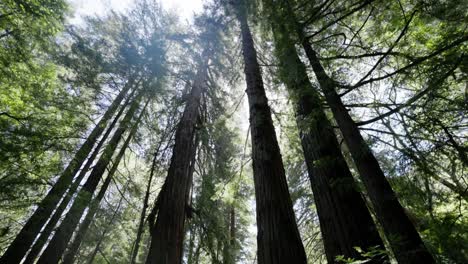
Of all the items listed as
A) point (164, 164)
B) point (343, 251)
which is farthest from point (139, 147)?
point (343, 251)

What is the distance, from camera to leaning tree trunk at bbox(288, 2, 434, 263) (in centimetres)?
164

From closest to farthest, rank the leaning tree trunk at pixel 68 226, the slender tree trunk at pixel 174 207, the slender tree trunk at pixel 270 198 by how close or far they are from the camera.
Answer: the slender tree trunk at pixel 270 198 → the slender tree trunk at pixel 174 207 → the leaning tree trunk at pixel 68 226

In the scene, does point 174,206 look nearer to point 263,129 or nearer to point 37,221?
point 263,129

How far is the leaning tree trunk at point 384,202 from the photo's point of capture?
164cm

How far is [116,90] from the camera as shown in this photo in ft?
28.0

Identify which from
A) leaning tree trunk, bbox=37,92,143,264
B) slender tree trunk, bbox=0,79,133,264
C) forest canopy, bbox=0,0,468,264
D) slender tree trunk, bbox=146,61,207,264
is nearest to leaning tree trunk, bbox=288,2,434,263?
forest canopy, bbox=0,0,468,264

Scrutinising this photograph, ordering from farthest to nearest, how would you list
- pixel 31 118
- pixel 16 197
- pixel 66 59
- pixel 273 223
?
pixel 66 59 < pixel 31 118 < pixel 16 197 < pixel 273 223

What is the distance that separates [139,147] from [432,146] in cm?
793

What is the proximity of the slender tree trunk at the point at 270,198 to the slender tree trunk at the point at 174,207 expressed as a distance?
2.01 metres

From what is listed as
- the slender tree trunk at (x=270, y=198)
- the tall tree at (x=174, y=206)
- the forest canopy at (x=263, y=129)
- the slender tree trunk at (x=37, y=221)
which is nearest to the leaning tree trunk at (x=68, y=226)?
the forest canopy at (x=263, y=129)

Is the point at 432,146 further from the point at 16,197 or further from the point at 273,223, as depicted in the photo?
the point at 16,197

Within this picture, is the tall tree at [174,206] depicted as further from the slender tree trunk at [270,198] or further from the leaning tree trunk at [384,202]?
the leaning tree trunk at [384,202]

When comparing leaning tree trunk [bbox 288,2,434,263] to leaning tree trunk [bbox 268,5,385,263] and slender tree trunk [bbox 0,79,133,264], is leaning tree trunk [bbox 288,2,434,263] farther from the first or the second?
slender tree trunk [bbox 0,79,133,264]

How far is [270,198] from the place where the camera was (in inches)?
105
